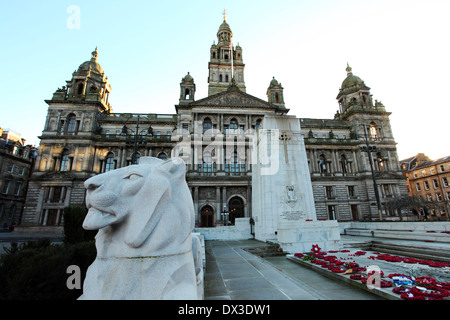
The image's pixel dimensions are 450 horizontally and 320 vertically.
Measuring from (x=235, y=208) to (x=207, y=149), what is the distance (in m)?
9.23

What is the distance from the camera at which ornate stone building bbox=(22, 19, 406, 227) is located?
1131 inches

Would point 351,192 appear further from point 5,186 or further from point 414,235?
point 5,186

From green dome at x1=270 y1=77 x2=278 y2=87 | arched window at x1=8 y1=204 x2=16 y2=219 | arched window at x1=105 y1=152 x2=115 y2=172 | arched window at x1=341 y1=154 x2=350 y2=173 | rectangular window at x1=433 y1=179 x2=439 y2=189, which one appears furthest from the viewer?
rectangular window at x1=433 y1=179 x2=439 y2=189

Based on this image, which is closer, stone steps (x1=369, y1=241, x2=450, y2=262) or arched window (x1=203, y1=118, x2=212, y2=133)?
stone steps (x1=369, y1=241, x2=450, y2=262)

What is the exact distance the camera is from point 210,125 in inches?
1270

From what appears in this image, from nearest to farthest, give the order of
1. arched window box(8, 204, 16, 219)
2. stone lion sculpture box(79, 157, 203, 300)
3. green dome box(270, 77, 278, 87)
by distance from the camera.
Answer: stone lion sculpture box(79, 157, 203, 300) → arched window box(8, 204, 16, 219) → green dome box(270, 77, 278, 87)

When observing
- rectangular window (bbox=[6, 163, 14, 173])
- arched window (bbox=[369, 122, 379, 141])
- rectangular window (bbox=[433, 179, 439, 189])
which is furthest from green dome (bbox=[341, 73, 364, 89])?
rectangular window (bbox=[6, 163, 14, 173])

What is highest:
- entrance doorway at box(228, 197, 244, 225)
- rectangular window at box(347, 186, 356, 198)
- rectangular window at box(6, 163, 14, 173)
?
rectangular window at box(6, 163, 14, 173)

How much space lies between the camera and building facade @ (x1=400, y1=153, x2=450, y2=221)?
38062 mm

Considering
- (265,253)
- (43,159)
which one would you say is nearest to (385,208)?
A: (265,253)

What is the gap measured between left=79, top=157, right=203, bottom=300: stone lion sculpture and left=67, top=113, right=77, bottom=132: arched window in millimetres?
37378

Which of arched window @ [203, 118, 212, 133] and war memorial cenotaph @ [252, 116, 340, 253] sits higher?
arched window @ [203, 118, 212, 133]

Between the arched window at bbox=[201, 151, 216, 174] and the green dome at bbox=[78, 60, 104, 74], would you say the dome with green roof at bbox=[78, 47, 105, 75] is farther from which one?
the arched window at bbox=[201, 151, 216, 174]

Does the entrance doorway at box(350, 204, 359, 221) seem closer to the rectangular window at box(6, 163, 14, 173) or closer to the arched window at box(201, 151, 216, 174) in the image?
the arched window at box(201, 151, 216, 174)
